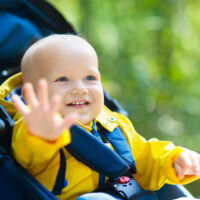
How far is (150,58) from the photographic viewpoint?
10.1ft

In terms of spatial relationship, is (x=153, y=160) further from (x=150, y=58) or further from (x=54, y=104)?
(x=150, y=58)

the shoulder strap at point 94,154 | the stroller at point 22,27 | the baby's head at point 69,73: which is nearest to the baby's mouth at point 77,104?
the baby's head at point 69,73

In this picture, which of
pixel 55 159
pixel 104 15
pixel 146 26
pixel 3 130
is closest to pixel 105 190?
pixel 55 159

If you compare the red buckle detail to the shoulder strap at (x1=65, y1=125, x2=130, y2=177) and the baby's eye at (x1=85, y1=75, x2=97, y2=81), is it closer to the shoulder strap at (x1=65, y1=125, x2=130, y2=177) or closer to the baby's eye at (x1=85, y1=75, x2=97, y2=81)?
the shoulder strap at (x1=65, y1=125, x2=130, y2=177)

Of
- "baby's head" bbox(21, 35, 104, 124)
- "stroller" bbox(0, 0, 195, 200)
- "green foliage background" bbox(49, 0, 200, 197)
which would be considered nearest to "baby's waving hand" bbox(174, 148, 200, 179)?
"baby's head" bbox(21, 35, 104, 124)

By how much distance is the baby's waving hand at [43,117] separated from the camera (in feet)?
2.62

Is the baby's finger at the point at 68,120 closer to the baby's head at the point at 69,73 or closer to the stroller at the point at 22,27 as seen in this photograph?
the baby's head at the point at 69,73

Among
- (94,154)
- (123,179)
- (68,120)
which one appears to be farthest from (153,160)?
(68,120)

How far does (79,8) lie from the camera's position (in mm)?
3039

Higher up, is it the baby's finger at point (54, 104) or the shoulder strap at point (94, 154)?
the baby's finger at point (54, 104)

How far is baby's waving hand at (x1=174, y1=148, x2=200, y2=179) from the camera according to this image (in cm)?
106

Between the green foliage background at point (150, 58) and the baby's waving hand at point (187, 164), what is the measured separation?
58.6 inches

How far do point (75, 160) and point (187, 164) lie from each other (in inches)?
12.7

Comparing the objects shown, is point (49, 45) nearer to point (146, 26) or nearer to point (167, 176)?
point (167, 176)
